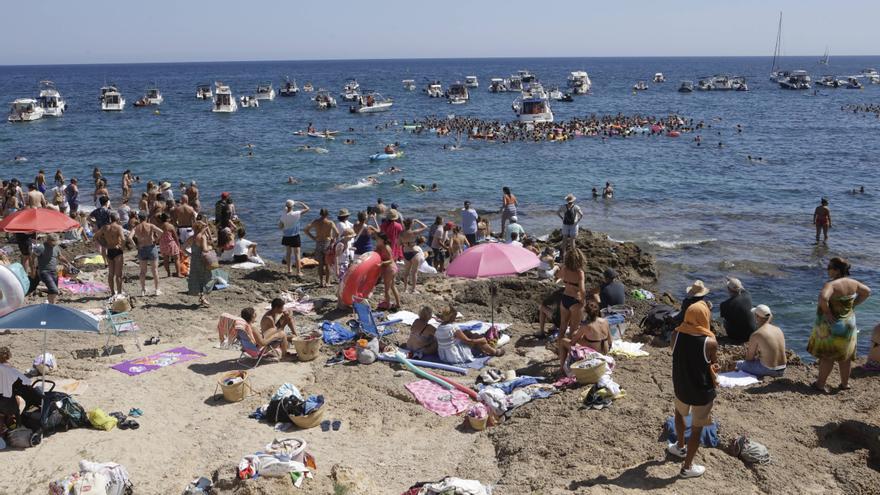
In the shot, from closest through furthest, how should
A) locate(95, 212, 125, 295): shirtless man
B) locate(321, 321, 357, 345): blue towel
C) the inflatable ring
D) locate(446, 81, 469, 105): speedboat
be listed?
locate(321, 321, 357, 345): blue towel
the inflatable ring
locate(95, 212, 125, 295): shirtless man
locate(446, 81, 469, 105): speedboat

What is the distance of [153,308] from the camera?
12758 mm

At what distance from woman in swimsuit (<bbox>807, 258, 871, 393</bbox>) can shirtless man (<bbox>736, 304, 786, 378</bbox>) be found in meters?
0.55

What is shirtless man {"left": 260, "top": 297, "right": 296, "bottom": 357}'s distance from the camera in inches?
412

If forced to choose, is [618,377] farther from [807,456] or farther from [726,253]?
[726,253]

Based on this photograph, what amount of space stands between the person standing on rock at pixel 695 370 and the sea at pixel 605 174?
8.01m

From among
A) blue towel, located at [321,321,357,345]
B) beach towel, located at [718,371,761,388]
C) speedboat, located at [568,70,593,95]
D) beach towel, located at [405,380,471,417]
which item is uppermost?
speedboat, located at [568,70,593,95]

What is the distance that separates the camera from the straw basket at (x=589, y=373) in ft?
30.6

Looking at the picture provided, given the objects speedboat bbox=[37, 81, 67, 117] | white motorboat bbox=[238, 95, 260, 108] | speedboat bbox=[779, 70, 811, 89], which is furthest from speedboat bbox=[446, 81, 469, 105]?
speedboat bbox=[779, 70, 811, 89]

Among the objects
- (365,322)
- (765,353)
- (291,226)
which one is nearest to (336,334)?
(365,322)

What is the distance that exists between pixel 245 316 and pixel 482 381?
11.3ft

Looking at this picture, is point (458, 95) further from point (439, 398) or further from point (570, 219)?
point (439, 398)

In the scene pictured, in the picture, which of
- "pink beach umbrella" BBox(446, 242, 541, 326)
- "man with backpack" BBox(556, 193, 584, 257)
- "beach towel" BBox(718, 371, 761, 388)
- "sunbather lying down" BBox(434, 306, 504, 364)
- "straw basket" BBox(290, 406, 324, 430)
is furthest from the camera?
"man with backpack" BBox(556, 193, 584, 257)

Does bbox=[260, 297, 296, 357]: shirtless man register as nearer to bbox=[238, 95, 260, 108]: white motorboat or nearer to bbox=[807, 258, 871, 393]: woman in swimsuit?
bbox=[807, 258, 871, 393]: woman in swimsuit

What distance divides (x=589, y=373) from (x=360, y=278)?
4662 millimetres
